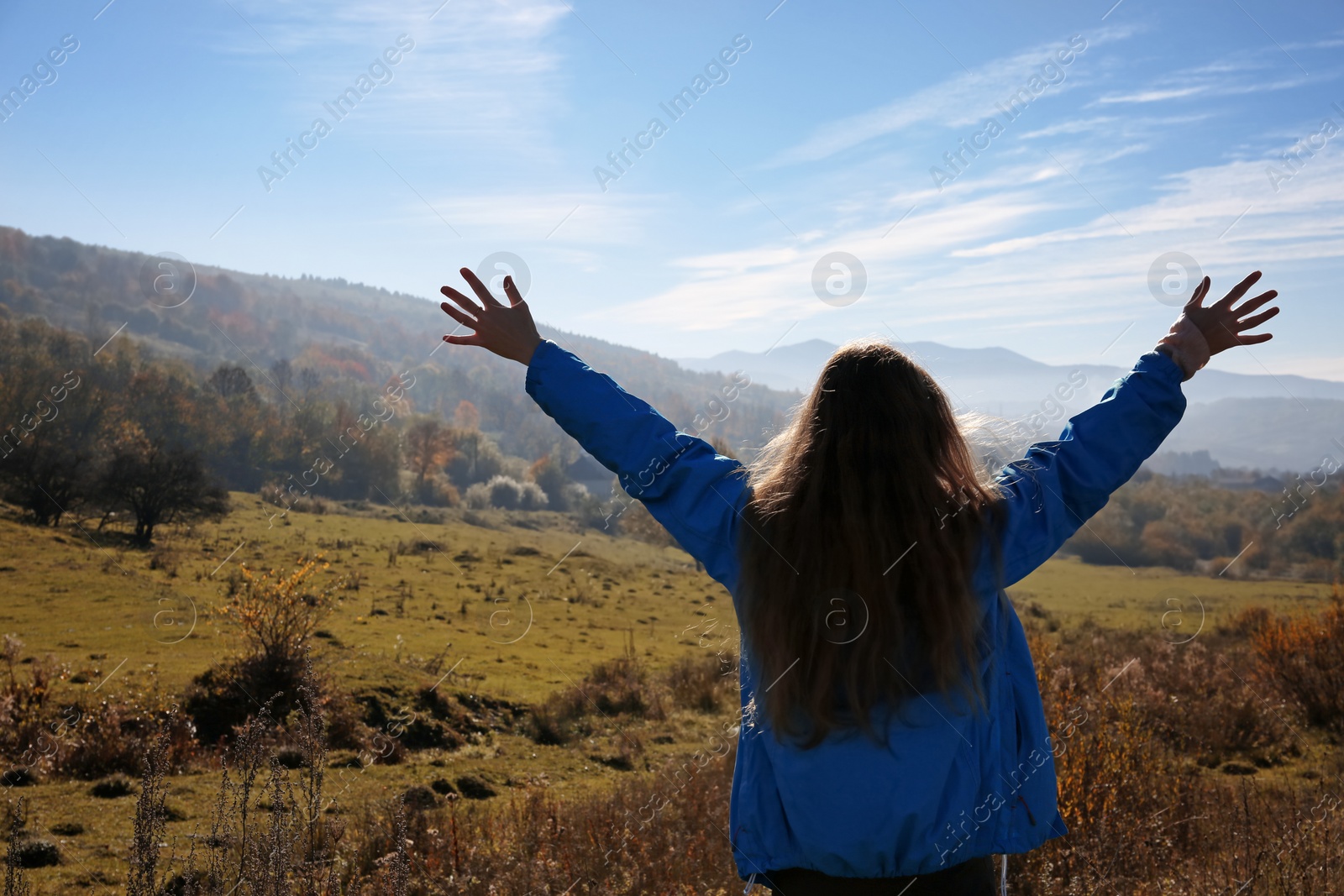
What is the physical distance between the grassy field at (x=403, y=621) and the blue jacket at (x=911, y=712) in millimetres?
396

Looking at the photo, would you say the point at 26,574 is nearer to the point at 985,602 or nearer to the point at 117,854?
the point at 117,854

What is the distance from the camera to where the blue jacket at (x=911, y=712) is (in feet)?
5.98

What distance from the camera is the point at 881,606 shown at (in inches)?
73.8

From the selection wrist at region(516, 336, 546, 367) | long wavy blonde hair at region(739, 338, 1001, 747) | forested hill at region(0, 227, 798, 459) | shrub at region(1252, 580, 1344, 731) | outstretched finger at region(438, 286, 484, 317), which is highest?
forested hill at region(0, 227, 798, 459)

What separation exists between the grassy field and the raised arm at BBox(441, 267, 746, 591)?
28 cm

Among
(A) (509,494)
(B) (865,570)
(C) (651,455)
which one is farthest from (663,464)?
(A) (509,494)

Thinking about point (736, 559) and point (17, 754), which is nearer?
point (736, 559)

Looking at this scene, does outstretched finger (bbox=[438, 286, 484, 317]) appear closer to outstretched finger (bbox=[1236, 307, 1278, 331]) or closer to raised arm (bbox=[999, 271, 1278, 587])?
raised arm (bbox=[999, 271, 1278, 587])

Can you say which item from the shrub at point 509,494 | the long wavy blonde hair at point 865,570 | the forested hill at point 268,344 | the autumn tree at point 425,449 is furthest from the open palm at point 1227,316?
the forested hill at point 268,344

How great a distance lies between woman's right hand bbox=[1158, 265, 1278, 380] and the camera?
2.33 metres

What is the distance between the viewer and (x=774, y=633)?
75.6 inches

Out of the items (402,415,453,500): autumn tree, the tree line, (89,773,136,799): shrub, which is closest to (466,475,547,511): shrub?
the tree line

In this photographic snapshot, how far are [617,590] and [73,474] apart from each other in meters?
19.9

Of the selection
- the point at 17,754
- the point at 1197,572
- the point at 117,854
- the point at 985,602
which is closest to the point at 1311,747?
the point at 985,602
